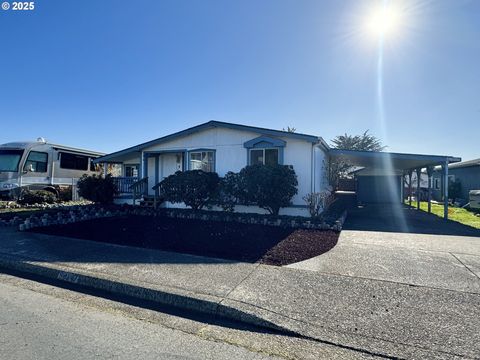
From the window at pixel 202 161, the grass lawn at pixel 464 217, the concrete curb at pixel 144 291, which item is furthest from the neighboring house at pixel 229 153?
the concrete curb at pixel 144 291

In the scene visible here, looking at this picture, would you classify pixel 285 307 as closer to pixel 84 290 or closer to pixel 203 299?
pixel 203 299

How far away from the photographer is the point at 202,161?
13688 millimetres

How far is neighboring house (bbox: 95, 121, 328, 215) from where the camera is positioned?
11656 millimetres

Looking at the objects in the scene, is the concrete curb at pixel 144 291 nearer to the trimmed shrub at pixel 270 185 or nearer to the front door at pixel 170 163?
the trimmed shrub at pixel 270 185

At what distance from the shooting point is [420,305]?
12.6ft

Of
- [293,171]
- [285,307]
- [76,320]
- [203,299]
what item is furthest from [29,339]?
[293,171]

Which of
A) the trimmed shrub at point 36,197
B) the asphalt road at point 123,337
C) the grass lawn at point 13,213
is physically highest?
the trimmed shrub at point 36,197

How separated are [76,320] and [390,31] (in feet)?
38.9

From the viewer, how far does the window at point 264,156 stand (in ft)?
39.9

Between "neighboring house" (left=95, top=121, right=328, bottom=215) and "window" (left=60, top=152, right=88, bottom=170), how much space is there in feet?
8.65

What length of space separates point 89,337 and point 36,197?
1463 cm

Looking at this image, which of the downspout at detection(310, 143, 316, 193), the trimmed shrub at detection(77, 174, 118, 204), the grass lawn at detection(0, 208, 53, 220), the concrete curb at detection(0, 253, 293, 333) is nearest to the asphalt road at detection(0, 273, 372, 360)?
the concrete curb at detection(0, 253, 293, 333)

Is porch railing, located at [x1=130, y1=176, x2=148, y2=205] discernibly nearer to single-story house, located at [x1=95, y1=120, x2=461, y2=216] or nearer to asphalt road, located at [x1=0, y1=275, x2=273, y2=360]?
single-story house, located at [x1=95, y1=120, x2=461, y2=216]

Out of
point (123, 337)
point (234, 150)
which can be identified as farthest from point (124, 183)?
point (123, 337)
